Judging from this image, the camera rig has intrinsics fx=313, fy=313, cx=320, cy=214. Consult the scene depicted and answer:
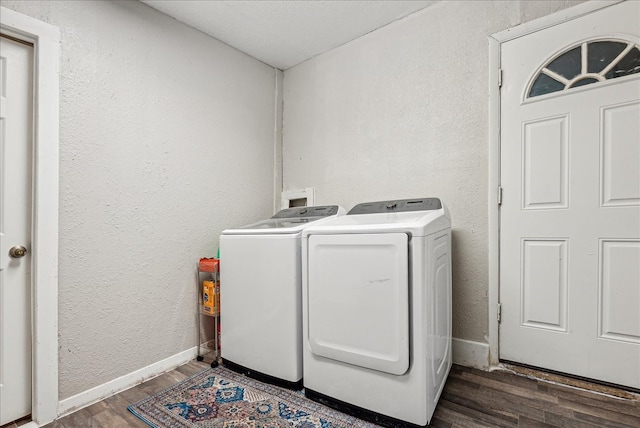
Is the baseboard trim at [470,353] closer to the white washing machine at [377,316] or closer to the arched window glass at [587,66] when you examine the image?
the white washing machine at [377,316]

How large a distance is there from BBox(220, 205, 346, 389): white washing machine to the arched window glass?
4.83 feet

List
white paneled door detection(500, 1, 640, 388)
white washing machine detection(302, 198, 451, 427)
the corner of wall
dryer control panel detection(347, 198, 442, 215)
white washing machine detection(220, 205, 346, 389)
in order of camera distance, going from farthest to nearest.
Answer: the corner of wall < dryer control panel detection(347, 198, 442, 215) < white washing machine detection(220, 205, 346, 389) < white paneled door detection(500, 1, 640, 388) < white washing machine detection(302, 198, 451, 427)

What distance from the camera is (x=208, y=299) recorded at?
218 centimetres

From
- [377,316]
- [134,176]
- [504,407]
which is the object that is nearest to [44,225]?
[134,176]

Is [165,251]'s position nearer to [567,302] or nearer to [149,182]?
[149,182]

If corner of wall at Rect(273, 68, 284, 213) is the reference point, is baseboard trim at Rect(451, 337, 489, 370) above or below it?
below

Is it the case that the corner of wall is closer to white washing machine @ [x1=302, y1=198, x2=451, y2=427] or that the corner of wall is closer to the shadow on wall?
white washing machine @ [x1=302, y1=198, x2=451, y2=427]

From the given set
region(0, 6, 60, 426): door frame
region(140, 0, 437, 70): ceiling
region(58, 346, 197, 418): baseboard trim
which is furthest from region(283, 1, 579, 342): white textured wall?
region(0, 6, 60, 426): door frame

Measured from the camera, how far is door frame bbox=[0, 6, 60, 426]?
154 cm

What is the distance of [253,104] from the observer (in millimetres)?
2744

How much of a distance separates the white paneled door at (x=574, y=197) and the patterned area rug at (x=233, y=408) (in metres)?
1.20

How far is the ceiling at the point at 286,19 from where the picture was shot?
81.7 inches

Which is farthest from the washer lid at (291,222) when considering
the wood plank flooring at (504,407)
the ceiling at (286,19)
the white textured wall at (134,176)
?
the ceiling at (286,19)

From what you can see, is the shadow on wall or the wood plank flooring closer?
the wood plank flooring
